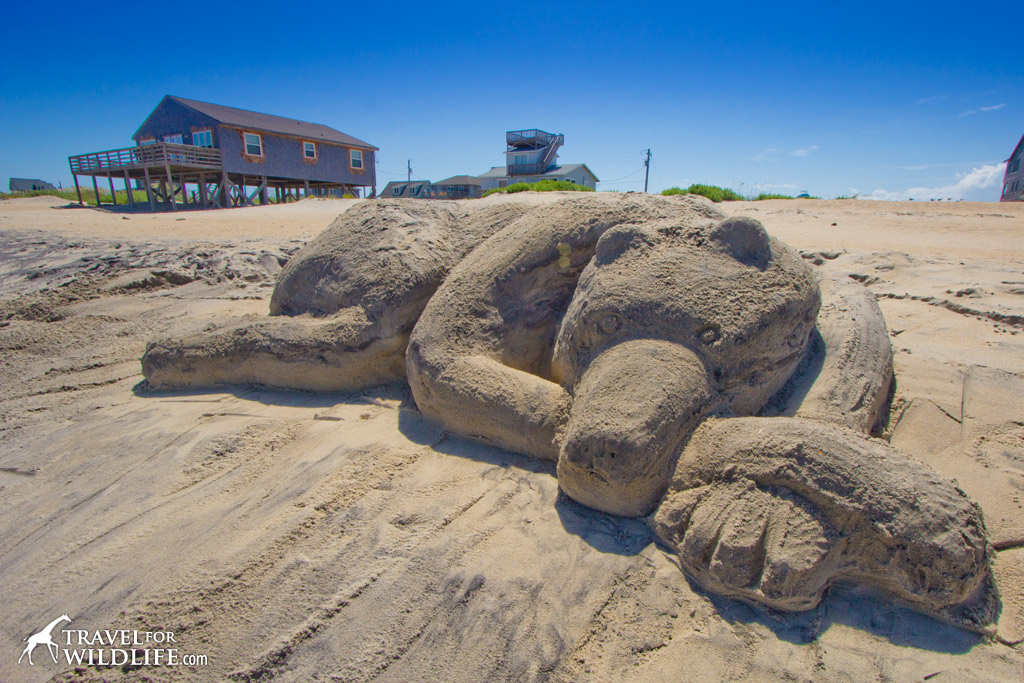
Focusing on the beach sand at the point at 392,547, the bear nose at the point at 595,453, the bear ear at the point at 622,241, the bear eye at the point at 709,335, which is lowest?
the beach sand at the point at 392,547

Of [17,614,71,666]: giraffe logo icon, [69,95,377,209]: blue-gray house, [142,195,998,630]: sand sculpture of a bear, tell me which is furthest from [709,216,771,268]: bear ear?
[69,95,377,209]: blue-gray house

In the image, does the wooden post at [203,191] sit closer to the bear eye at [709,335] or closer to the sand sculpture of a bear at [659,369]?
the sand sculpture of a bear at [659,369]

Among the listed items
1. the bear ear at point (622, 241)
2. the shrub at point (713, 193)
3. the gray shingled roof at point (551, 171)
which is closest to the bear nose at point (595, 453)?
the bear ear at point (622, 241)

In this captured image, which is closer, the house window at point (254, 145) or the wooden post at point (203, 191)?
the wooden post at point (203, 191)

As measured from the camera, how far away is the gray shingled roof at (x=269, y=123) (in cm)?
2037

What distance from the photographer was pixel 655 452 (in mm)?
1875

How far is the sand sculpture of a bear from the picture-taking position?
1.61 m

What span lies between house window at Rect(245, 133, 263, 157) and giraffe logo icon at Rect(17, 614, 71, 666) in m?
22.3

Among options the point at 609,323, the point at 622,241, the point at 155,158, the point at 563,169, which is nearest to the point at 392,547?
the point at 609,323

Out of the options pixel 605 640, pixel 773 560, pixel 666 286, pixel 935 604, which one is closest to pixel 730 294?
pixel 666 286

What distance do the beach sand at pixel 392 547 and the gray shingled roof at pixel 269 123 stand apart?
19902 mm

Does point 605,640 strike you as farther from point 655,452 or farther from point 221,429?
point 221,429

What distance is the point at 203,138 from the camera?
20.2 metres

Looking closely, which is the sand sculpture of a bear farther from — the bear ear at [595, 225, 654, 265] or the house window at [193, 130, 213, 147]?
the house window at [193, 130, 213, 147]
